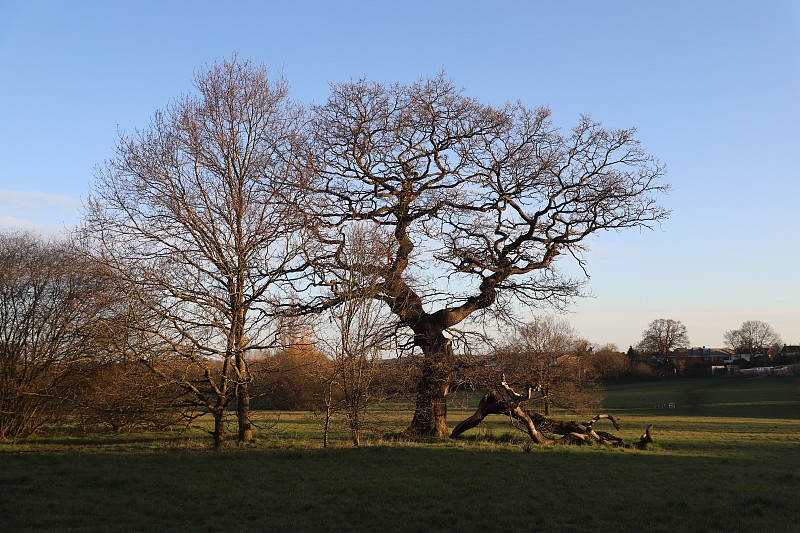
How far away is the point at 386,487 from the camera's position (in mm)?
11547

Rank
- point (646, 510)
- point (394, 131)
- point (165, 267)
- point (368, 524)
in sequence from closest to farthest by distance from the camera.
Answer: point (368, 524) → point (646, 510) → point (165, 267) → point (394, 131)

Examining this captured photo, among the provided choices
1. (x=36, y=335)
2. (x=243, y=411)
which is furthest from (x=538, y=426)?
(x=36, y=335)

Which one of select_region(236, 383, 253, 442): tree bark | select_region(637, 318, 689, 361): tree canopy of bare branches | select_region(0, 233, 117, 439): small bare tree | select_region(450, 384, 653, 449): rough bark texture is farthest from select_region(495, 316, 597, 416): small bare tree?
select_region(637, 318, 689, 361): tree canopy of bare branches

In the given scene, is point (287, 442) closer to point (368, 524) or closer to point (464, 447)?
point (464, 447)

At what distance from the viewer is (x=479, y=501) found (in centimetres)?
1050

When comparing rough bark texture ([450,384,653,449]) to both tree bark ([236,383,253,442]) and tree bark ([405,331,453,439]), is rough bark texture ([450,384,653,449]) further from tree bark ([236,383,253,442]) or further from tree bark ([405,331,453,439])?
tree bark ([236,383,253,442])

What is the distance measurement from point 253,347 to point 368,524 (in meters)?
8.06

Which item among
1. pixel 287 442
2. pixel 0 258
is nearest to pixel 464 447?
pixel 287 442

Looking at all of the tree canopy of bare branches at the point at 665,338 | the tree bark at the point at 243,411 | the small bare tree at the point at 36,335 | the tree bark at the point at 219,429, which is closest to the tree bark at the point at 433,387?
the tree bark at the point at 243,411

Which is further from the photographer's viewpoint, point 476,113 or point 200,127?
point 476,113

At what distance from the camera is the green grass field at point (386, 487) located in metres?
9.09

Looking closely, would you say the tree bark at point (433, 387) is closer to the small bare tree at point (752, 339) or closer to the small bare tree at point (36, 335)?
the small bare tree at point (36, 335)

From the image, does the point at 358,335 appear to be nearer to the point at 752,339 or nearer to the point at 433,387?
the point at 433,387

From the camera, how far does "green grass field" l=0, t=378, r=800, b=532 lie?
9086 millimetres
